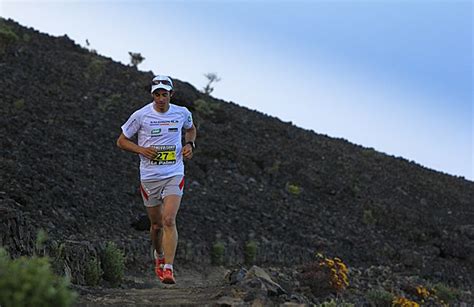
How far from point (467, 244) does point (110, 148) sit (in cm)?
1038

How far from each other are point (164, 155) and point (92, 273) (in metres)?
1.55

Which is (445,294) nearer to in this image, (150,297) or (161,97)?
(161,97)

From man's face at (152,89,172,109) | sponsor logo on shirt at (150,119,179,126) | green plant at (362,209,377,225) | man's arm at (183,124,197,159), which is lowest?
green plant at (362,209,377,225)

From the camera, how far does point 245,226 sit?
51.9 feet

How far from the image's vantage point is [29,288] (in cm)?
312

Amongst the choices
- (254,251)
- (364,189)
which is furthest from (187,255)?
(364,189)

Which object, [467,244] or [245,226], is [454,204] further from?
[245,226]

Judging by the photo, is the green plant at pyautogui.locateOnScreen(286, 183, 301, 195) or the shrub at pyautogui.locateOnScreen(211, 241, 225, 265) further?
the green plant at pyautogui.locateOnScreen(286, 183, 301, 195)

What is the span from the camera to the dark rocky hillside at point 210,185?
12555mm

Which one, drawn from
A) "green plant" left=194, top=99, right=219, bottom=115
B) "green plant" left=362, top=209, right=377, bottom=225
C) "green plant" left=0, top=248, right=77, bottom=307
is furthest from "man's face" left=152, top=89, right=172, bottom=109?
"green plant" left=194, top=99, right=219, bottom=115

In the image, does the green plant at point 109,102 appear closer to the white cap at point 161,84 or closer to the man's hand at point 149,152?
the white cap at point 161,84

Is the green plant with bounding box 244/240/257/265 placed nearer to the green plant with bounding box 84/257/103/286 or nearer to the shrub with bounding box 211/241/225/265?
the shrub with bounding box 211/241/225/265

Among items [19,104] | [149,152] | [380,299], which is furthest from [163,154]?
Answer: [19,104]

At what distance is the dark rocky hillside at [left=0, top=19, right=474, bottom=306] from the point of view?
12555 mm
